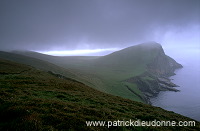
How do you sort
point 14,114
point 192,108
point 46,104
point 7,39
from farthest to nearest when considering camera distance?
1. point 7,39
2. point 192,108
3. point 46,104
4. point 14,114

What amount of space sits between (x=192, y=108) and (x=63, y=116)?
85762mm

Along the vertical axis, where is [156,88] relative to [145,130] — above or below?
below

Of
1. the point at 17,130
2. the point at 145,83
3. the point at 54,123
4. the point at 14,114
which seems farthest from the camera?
the point at 145,83

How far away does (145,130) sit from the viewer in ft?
34.7

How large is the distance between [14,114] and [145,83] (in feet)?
364

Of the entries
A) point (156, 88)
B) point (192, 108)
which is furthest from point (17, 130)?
point (156, 88)

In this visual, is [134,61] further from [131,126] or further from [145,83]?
[131,126]

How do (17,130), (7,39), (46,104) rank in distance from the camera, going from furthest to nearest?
1. (7,39)
2. (46,104)
3. (17,130)

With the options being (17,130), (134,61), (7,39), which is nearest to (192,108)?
(17,130)

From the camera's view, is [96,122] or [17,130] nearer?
[17,130]

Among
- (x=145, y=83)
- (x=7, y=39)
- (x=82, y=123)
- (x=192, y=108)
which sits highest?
(x=7, y=39)

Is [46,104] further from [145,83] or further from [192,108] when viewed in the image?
[145,83]

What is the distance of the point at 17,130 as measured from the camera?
756 cm

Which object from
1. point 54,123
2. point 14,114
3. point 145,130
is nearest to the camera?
point 54,123
